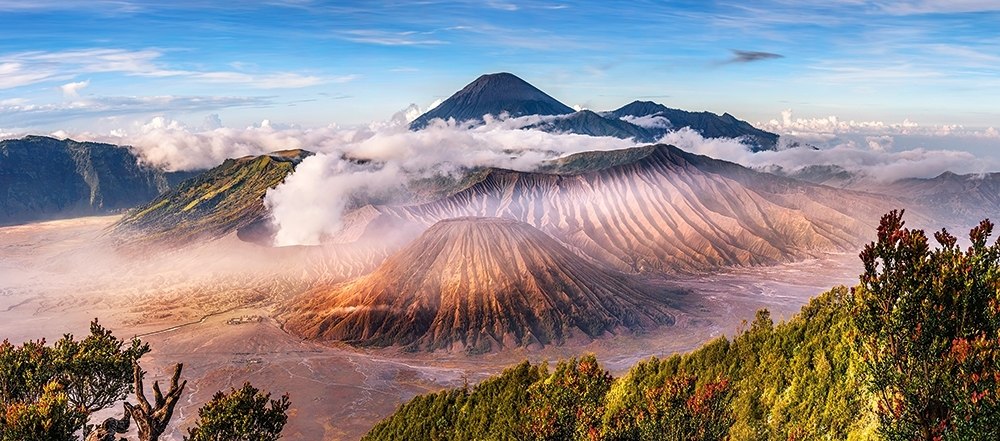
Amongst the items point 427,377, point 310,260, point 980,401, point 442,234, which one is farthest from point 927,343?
point 310,260

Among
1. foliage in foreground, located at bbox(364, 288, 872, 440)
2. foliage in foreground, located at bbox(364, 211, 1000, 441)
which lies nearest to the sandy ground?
foliage in foreground, located at bbox(364, 288, 872, 440)

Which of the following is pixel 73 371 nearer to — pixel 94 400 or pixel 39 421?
pixel 94 400

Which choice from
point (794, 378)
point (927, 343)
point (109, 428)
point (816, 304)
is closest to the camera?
point (927, 343)

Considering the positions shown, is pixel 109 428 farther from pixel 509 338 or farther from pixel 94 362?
pixel 509 338

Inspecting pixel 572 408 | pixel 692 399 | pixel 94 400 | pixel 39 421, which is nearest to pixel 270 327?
pixel 94 400

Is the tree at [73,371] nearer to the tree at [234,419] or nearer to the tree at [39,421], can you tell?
the tree at [39,421]

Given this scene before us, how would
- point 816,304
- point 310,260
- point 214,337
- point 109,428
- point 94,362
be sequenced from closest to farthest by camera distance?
point 109,428 < point 94,362 < point 816,304 < point 214,337 < point 310,260
